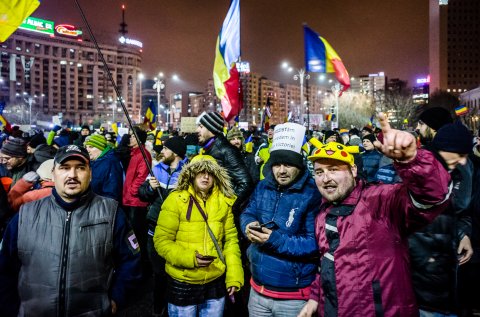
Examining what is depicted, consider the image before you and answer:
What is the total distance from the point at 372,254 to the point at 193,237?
1.84 m

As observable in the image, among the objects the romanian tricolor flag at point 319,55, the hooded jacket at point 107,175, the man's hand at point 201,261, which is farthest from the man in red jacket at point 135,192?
the romanian tricolor flag at point 319,55

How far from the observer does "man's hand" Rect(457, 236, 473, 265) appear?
368 centimetres

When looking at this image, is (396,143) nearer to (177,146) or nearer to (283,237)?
(283,237)

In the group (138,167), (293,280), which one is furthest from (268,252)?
(138,167)

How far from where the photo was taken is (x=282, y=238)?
3145mm

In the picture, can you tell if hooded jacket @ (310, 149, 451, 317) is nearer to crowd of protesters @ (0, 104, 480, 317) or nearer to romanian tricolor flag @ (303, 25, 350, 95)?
crowd of protesters @ (0, 104, 480, 317)

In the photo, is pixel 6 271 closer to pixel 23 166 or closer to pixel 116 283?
pixel 116 283

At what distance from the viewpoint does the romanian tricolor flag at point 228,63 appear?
26.7 feet

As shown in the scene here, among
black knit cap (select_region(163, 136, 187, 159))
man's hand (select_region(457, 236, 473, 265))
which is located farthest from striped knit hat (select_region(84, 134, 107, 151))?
man's hand (select_region(457, 236, 473, 265))

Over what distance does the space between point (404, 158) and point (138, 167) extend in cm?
534

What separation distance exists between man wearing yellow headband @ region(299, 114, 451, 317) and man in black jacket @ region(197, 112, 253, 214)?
191 cm

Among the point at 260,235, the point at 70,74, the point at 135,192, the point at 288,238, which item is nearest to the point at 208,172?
the point at 260,235

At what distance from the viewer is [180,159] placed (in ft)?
18.6

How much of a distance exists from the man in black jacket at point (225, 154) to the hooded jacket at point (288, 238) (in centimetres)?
106
